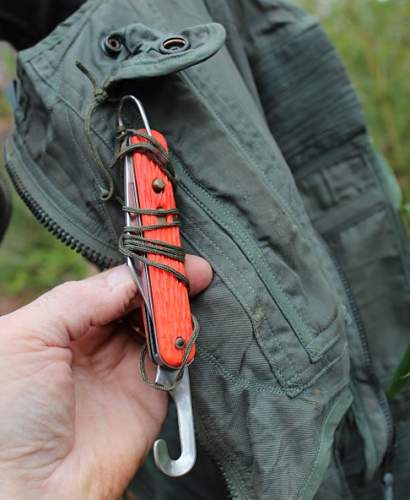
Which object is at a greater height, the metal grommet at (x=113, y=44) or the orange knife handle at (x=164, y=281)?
the metal grommet at (x=113, y=44)

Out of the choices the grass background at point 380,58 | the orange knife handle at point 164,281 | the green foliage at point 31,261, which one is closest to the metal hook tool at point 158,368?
the orange knife handle at point 164,281

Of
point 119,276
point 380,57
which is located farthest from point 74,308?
point 380,57

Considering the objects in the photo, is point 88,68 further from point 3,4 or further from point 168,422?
point 168,422

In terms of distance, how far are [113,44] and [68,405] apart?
43 centimetres

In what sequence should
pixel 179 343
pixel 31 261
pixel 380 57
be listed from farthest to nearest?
pixel 31 261
pixel 380 57
pixel 179 343

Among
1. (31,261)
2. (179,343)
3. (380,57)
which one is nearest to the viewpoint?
(179,343)

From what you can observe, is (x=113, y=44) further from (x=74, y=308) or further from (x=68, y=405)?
(x=68, y=405)

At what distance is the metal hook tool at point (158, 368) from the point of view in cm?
57

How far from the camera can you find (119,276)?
0.61m

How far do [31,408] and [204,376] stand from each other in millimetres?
198

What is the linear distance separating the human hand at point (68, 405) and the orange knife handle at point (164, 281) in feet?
0.08

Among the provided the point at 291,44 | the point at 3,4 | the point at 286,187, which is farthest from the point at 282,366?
the point at 3,4

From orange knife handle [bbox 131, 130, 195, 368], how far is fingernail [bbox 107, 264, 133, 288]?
5cm

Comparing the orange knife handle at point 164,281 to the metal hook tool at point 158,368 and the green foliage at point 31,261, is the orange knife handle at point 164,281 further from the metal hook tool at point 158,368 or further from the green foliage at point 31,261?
the green foliage at point 31,261
